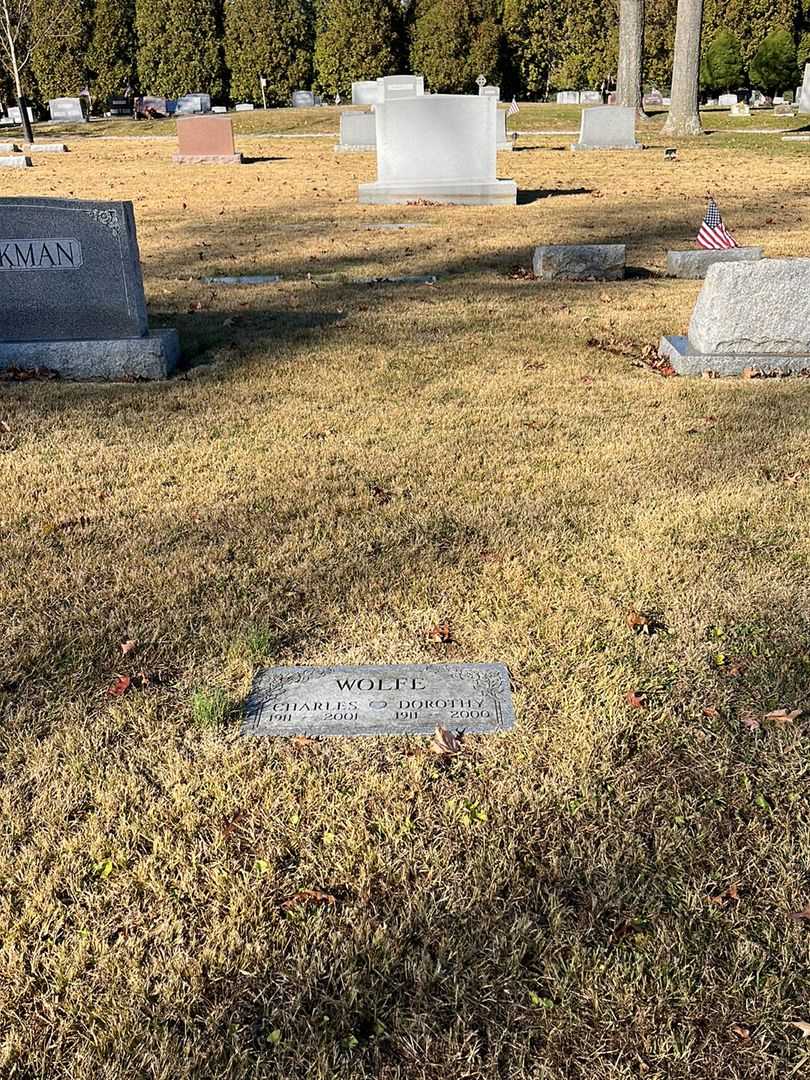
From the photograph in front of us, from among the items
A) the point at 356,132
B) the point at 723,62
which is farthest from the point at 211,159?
the point at 723,62

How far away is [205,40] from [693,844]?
157 feet

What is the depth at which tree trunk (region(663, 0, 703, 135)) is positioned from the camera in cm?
2180

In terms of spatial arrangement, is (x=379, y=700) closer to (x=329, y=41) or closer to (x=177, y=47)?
Answer: (x=329, y=41)

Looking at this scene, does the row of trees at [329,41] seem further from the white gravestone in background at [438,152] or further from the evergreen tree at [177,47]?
the white gravestone in background at [438,152]

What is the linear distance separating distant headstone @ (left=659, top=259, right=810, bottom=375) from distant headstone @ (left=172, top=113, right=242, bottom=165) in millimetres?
17588

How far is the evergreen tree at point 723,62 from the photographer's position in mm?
39688

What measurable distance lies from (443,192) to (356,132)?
10.3m

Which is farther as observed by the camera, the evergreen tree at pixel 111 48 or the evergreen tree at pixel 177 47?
the evergreen tree at pixel 177 47

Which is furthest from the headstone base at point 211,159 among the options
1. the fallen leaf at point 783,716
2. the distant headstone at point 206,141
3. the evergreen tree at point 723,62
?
the evergreen tree at point 723,62

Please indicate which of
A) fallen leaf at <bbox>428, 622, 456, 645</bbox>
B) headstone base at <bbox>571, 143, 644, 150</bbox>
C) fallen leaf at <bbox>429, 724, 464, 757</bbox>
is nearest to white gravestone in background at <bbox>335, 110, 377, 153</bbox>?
headstone base at <bbox>571, 143, 644, 150</bbox>

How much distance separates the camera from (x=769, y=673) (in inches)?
108

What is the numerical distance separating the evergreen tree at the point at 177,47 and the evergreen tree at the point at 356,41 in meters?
5.15

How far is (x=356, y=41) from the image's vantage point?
40.7 meters

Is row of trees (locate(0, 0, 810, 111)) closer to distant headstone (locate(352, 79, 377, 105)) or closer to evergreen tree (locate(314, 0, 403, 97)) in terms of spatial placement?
evergreen tree (locate(314, 0, 403, 97))
